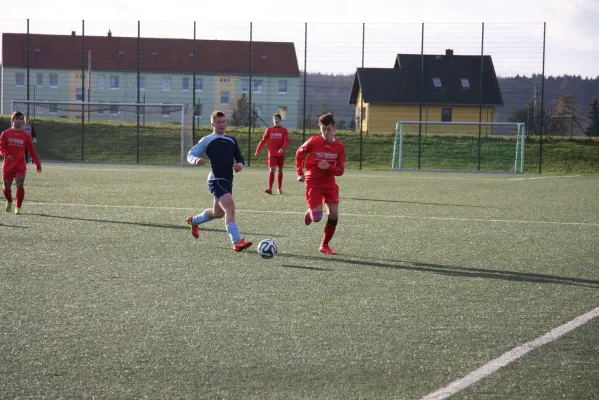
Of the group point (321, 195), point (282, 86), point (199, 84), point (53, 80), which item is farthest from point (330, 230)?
point (53, 80)

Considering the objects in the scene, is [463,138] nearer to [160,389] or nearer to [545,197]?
[545,197]

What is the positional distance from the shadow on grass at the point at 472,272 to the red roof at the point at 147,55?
996 inches

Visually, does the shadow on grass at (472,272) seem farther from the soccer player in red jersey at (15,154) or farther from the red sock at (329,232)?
the soccer player in red jersey at (15,154)

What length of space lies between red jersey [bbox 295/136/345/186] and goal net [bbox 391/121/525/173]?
954 inches

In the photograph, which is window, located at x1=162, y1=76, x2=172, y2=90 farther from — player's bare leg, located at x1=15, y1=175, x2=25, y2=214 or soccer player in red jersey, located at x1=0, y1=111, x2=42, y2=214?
player's bare leg, located at x1=15, y1=175, x2=25, y2=214

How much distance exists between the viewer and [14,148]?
12.6 metres

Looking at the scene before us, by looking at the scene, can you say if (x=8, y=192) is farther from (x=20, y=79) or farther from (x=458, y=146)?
(x=20, y=79)

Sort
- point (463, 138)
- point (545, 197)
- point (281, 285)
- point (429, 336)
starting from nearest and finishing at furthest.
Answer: point (429, 336) < point (281, 285) < point (545, 197) < point (463, 138)

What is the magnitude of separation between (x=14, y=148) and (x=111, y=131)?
25.9m

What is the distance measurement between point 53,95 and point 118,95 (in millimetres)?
5034

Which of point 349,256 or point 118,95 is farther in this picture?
point 118,95

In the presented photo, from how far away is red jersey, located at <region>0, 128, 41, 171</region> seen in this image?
1251 centimetres

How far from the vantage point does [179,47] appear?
140 ft

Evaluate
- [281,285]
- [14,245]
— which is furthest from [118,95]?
[281,285]
